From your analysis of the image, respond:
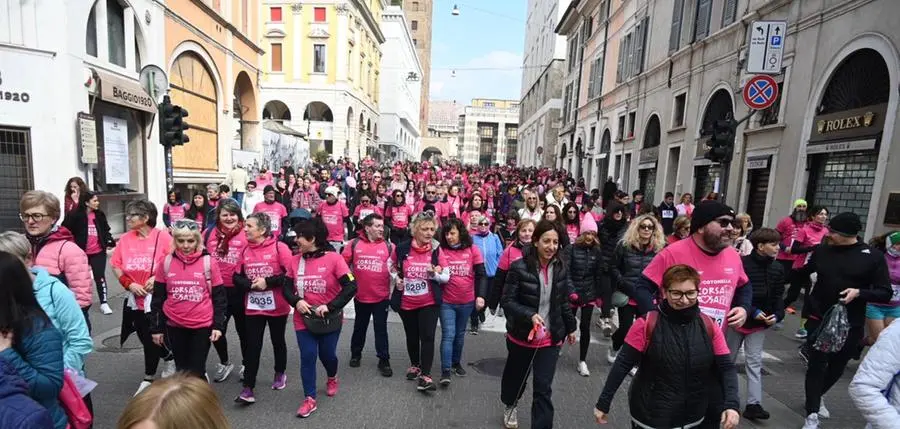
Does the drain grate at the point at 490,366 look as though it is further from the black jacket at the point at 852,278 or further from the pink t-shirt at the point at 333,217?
the pink t-shirt at the point at 333,217

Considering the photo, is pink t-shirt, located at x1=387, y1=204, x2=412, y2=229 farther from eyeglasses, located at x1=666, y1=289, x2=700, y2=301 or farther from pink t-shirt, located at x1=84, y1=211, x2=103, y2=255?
eyeglasses, located at x1=666, y1=289, x2=700, y2=301

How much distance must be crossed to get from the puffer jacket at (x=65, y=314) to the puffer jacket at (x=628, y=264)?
175 inches

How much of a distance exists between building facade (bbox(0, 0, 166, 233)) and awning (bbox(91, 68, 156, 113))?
0.08 ft

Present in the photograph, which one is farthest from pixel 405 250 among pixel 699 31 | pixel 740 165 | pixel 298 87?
pixel 298 87

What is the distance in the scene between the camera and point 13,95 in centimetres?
909

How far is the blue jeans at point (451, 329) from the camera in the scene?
15.3ft

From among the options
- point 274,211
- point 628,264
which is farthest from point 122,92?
point 628,264

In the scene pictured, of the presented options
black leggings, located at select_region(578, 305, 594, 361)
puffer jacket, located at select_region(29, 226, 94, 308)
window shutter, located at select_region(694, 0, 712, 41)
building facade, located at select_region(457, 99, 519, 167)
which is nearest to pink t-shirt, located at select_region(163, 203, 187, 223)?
Result: puffer jacket, located at select_region(29, 226, 94, 308)

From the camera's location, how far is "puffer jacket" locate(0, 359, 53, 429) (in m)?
1.49

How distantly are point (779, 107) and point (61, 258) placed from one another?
14.0 meters

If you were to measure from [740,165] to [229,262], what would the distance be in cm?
1343

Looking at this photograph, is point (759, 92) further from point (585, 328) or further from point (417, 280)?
point (417, 280)

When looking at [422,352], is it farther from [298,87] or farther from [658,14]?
[298,87]

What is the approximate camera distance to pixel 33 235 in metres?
3.51
